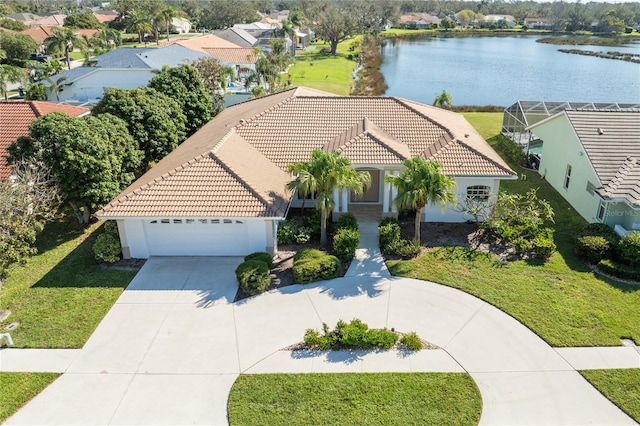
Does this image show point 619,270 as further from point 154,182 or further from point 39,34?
point 39,34

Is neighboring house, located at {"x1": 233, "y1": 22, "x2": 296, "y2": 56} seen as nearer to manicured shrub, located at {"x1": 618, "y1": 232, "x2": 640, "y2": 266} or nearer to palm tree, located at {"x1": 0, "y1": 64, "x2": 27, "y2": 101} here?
palm tree, located at {"x1": 0, "y1": 64, "x2": 27, "y2": 101}

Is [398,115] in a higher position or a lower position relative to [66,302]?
higher

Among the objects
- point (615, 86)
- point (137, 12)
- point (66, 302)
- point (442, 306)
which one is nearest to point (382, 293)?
point (442, 306)

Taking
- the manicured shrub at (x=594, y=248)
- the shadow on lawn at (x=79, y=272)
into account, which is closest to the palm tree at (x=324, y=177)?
the shadow on lawn at (x=79, y=272)

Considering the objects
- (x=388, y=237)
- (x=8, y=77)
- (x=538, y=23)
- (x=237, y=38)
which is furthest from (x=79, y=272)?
(x=538, y=23)

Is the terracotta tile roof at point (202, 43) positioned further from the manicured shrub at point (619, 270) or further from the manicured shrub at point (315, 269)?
the manicured shrub at point (619, 270)

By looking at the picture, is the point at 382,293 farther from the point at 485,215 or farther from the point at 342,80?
the point at 342,80
